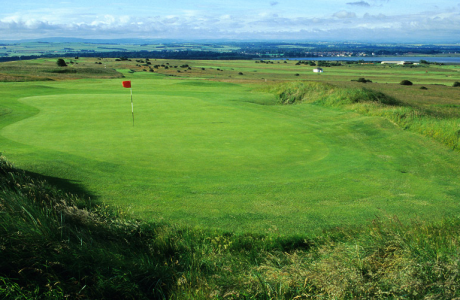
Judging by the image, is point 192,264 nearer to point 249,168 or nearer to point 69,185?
point 69,185

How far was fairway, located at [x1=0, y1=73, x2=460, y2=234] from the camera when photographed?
6.51 m

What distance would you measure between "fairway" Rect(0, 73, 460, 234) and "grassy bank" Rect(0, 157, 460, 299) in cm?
106

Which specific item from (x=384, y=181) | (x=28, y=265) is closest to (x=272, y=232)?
(x=28, y=265)

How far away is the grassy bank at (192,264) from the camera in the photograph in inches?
131

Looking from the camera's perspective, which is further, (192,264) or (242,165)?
(242,165)

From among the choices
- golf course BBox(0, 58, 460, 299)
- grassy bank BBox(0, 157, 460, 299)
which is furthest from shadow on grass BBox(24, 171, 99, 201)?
grassy bank BBox(0, 157, 460, 299)

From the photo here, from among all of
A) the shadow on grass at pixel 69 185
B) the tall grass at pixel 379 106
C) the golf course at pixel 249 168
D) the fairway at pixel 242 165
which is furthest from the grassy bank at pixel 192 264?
the tall grass at pixel 379 106

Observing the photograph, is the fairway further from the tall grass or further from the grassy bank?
the grassy bank

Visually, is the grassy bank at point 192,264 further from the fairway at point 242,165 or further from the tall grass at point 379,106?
the tall grass at point 379,106

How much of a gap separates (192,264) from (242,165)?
5113mm

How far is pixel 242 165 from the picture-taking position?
9.23 meters

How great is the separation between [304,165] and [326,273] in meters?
5.98

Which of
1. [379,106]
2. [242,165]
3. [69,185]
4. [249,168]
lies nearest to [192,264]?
[69,185]

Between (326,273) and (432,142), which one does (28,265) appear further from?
(432,142)
